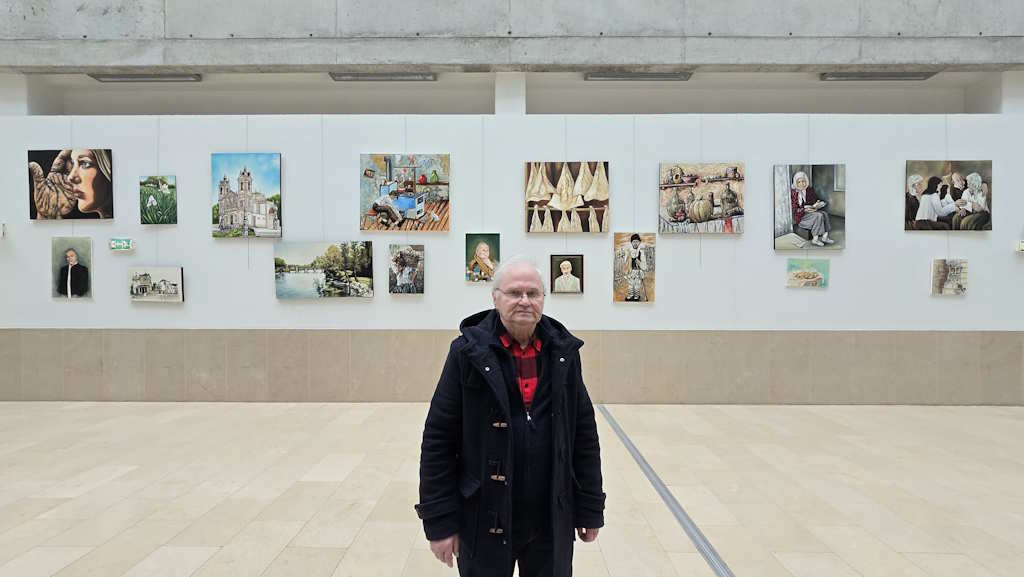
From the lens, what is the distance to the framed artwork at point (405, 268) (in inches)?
519

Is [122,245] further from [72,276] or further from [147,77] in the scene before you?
[147,77]

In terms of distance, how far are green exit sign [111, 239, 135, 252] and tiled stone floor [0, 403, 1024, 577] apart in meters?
3.43

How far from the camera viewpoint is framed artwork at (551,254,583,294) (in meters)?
13.2

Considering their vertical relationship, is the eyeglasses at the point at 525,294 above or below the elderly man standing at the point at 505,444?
above

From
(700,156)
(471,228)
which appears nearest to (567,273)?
(471,228)

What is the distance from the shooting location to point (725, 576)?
5305 mm

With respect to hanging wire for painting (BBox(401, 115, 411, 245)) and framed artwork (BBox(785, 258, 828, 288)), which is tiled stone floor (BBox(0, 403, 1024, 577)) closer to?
framed artwork (BBox(785, 258, 828, 288))

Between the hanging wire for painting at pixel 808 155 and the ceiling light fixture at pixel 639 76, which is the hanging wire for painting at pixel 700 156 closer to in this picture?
the ceiling light fixture at pixel 639 76

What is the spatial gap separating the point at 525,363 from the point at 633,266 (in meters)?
10.3

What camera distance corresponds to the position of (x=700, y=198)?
13.2 metres

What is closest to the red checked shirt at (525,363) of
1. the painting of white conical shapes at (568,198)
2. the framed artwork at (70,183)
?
the painting of white conical shapes at (568,198)

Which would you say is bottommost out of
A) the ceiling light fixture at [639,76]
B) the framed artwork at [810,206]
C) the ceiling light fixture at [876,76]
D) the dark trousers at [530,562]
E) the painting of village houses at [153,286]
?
the dark trousers at [530,562]

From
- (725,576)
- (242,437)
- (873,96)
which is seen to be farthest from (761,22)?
(242,437)

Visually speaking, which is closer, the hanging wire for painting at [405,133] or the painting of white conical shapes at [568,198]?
the painting of white conical shapes at [568,198]
